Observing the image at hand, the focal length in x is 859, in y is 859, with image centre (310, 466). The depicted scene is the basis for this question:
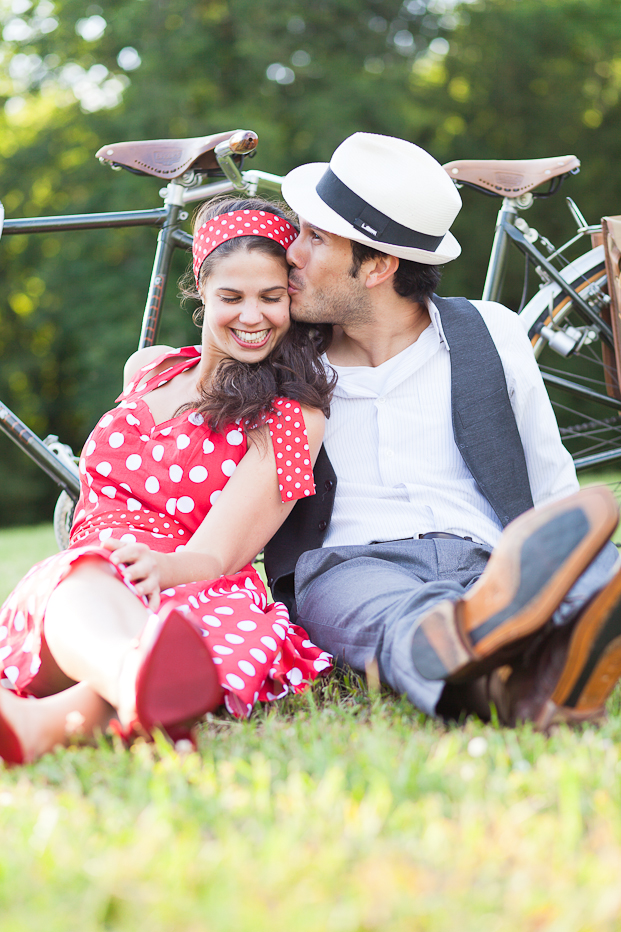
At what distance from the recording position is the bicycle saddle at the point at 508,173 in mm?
2867

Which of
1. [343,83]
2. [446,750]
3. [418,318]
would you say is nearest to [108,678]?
[446,750]

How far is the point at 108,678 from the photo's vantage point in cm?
141

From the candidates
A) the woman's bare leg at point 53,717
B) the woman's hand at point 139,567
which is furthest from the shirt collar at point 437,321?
the woman's bare leg at point 53,717

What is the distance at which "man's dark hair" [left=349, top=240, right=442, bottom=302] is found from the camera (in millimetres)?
2240

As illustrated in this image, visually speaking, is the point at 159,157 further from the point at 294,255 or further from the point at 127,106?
the point at 127,106

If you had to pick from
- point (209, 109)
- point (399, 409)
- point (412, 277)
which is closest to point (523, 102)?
point (209, 109)

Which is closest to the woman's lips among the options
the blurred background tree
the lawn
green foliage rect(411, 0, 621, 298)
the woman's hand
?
the woman's hand

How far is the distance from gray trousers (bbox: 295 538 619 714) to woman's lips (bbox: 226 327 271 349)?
1.73ft

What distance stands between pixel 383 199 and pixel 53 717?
1.43m

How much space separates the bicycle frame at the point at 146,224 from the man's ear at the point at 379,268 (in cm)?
67

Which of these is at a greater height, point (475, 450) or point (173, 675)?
point (475, 450)

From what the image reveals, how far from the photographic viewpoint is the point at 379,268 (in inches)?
88.9

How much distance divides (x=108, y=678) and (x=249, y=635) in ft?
1.41

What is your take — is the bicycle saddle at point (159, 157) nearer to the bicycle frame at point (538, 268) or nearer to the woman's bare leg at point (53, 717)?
the bicycle frame at point (538, 268)
